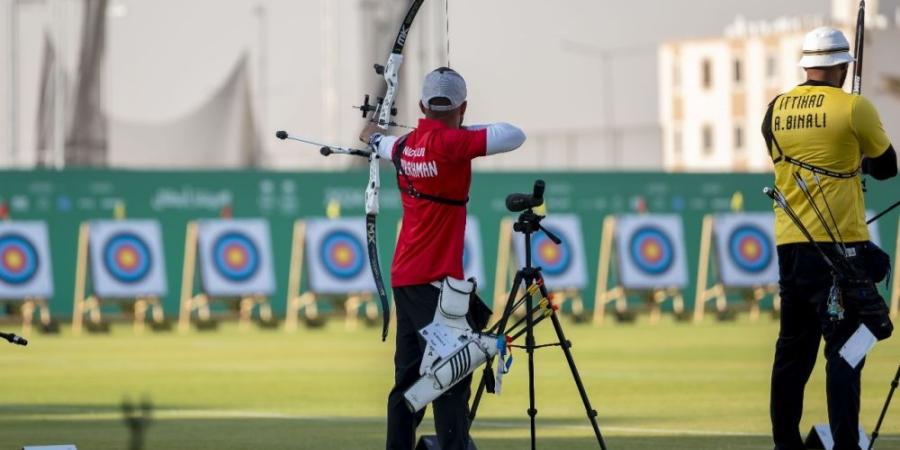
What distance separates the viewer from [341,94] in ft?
114

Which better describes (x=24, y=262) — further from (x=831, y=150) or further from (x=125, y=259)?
(x=831, y=150)

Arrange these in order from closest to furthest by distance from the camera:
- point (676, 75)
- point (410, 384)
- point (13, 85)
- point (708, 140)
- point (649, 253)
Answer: point (410, 384) < point (649, 253) < point (13, 85) < point (708, 140) < point (676, 75)

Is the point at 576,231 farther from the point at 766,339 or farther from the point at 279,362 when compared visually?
the point at 279,362

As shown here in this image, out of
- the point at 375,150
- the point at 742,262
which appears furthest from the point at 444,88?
the point at 742,262

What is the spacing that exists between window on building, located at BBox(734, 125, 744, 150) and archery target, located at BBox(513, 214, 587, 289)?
3986 cm

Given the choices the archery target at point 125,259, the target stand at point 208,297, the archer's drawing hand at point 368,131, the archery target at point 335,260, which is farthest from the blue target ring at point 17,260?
the archer's drawing hand at point 368,131

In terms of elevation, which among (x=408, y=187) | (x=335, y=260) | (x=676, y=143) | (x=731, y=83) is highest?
(x=731, y=83)

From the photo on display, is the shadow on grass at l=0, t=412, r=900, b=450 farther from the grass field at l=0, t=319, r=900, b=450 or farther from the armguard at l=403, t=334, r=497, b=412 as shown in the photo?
the armguard at l=403, t=334, r=497, b=412

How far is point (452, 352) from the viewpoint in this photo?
7.45 m

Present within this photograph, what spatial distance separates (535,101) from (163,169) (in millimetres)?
20124

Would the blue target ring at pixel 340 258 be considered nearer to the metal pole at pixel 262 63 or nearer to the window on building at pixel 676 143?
the metal pole at pixel 262 63

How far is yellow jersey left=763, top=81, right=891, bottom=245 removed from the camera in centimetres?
802

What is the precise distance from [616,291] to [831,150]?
17109 mm

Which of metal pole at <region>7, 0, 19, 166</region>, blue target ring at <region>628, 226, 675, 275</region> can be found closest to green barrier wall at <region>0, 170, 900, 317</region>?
blue target ring at <region>628, 226, 675, 275</region>
